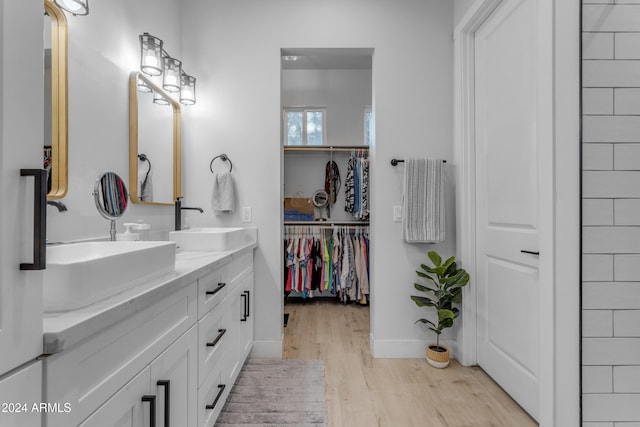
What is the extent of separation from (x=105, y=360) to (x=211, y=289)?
73cm

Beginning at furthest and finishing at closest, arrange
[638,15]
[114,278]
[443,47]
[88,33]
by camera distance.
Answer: [443,47] < [88,33] < [638,15] < [114,278]

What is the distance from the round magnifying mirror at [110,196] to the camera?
1.43m

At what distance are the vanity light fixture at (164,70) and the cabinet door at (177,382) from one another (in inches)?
58.7

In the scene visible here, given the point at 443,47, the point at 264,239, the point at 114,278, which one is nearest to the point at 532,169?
the point at 443,47

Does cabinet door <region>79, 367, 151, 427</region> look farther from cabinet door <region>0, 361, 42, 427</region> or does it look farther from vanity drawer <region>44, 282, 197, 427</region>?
cabinet door <region>0, 361, 42, 427</region>

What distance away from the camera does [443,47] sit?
7.83ft

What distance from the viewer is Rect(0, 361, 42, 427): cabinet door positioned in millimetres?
508

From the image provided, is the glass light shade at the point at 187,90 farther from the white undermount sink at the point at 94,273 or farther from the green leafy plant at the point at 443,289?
the green leafy plant at the point at 443,289

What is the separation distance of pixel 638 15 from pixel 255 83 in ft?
6.78

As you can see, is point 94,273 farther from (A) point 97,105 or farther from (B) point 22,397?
(A) point 97,105

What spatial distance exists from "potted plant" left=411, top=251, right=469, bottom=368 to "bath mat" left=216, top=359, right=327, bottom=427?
804 millimetres

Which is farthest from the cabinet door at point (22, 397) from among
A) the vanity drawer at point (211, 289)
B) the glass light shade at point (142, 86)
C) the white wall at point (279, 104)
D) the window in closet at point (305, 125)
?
the window in closet at point (305, 125)

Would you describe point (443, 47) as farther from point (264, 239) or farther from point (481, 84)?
point (264, 239)

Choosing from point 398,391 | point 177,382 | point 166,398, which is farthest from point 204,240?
point 398,391
